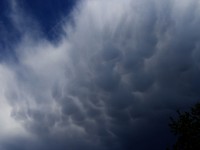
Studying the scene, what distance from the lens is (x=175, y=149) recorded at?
163 feet

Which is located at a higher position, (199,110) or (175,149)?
(199,110)

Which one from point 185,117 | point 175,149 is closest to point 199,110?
point 185,117

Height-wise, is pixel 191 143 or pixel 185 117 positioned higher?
pixel 185 117

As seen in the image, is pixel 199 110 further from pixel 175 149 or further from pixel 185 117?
pixel 175 149

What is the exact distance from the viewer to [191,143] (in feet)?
159

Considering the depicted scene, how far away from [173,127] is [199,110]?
4.23m

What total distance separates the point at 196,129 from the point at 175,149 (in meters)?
3.97

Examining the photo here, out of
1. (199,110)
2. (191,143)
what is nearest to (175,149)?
(191,143)

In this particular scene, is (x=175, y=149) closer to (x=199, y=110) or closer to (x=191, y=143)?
(x=191, y=143)

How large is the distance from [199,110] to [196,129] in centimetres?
290

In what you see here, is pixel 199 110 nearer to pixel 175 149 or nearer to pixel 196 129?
pixel 196 129

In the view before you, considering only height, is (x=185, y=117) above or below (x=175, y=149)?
above

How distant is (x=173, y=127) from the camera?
49969 mm

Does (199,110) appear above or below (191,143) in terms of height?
above
